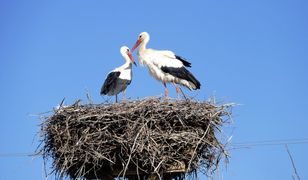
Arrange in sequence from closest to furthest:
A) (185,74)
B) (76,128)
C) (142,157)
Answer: (142,157) < (76,128) < (185,74)

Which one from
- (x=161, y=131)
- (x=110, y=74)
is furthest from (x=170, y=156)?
(x=110, y=74)

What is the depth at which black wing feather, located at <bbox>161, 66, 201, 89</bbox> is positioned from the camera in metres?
8.74

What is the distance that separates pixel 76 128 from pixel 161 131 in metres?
1.12

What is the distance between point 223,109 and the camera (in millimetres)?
6574

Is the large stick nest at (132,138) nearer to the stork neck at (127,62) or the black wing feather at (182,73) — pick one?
the black wing feather at (182,73)

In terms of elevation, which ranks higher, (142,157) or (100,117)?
(100,117)

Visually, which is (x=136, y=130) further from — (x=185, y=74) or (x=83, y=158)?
(x=185, y=74)

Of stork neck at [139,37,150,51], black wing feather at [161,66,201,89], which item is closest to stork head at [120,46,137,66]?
stork neck at [139,37,150,51]

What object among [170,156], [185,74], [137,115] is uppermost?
[185,74]

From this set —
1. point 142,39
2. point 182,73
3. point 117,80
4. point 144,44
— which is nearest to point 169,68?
point 182,73

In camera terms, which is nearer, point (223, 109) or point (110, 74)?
point (223, 109)

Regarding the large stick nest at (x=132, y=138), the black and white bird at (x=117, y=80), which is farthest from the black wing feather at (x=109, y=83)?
the large stick nest at (x=132, y=138)

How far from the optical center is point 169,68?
8.82m

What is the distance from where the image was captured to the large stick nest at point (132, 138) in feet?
19.3
